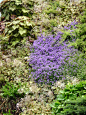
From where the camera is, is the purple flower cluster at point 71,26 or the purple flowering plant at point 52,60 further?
the purple flower cluster at point 71,26

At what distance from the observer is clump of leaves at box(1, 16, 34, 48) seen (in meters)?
5.29

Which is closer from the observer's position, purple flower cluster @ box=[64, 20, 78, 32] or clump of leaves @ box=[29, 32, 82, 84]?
clump of leaves @ box=[29, 32, 82, 84]

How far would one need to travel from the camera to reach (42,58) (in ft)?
14.4

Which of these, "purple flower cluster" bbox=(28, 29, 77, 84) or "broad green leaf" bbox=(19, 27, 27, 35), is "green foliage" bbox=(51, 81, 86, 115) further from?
"broad green leaf" bbox=(19, 27, 27, 35)

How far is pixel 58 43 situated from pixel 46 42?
15.8 inches

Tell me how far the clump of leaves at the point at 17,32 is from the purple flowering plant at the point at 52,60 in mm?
659

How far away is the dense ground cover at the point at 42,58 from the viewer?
3620mm

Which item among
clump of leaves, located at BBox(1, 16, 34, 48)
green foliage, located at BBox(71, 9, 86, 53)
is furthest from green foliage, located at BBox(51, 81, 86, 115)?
clump of leaves, located at BBox(1, 16, 34, 48)

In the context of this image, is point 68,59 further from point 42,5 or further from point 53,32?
point 42,5

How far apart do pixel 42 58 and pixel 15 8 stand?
2680 mm

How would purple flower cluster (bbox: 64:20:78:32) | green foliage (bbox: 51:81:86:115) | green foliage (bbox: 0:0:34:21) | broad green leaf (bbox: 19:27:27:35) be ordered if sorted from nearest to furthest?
green foliage (bbox: 51:81:86:115), purple flower cluster (bbox: 64:20:78:32), broad green leaf (bbox: 19:27:27:35), green foliage (bbox: 0:0:34:21)

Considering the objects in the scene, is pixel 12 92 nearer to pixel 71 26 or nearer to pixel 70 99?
pixel 70 99

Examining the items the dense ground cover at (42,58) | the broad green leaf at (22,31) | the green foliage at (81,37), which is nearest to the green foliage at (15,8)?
the dense ground cover at (42,58)

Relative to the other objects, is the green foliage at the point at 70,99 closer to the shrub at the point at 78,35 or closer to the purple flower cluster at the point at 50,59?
the purple flower cluster at the point at 50,59
